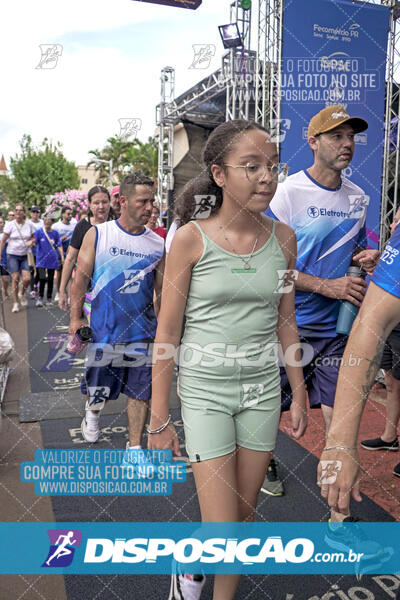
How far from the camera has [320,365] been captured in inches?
118

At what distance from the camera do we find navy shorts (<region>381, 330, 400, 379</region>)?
3.72 m

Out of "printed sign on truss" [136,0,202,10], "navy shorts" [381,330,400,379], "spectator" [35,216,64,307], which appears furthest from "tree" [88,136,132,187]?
"navy shorts" [381,330,400,379]

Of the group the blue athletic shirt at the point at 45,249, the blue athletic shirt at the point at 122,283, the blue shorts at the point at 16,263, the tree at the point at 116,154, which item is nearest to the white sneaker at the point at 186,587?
the blue athletic shirt at the point at 122,283

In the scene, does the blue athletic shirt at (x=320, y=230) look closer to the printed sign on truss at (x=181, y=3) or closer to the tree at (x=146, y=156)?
the printed sign on truss at (x=181, y=3)

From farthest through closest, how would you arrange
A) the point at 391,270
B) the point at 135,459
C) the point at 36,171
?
the point at 36,171 → the point at 135,459 → the point at 391,270

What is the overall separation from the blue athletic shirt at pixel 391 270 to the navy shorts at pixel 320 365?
1.63m

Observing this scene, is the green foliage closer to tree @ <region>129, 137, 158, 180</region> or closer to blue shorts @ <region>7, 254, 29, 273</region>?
tree @ <region>129, 137, 158, 180</region>

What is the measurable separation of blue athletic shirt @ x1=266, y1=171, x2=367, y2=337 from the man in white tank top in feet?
3.56

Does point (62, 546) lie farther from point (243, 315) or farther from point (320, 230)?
point (320, 230)

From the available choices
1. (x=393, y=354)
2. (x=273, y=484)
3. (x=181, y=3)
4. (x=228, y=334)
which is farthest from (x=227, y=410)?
(x=181, y=3)

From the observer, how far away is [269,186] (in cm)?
194

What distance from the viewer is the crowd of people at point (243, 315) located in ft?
6.05

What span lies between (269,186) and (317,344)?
4.25 ft

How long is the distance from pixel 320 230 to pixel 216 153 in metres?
1.04
